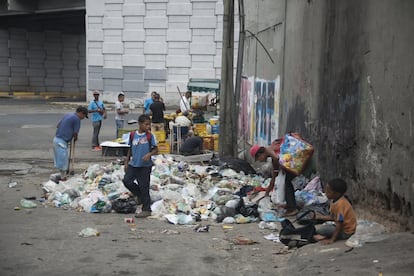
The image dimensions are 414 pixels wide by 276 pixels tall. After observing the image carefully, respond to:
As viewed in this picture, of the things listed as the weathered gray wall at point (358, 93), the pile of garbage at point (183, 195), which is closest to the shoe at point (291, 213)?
the pile of garbage at point (183, 195)

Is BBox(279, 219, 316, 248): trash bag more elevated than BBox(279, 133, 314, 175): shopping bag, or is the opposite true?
BBox(279, 133, 314, 175): shopping bag

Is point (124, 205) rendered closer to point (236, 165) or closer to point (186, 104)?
point (236, 165)

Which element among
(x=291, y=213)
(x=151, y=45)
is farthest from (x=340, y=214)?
(x=151, y=45)

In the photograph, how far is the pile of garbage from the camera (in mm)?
9227

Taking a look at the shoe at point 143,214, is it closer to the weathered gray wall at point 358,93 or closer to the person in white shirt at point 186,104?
the weathered gray wall at point 358,93

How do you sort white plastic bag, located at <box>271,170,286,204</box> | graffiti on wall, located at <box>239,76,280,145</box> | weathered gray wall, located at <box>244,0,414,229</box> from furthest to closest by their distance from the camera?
graffiti on wall, located at <box>239,76,280,145</box> → white plastic bag, located at <box>271,170,286,204</box> → weathered gray wall, located at <box>244,0,414,229</box>

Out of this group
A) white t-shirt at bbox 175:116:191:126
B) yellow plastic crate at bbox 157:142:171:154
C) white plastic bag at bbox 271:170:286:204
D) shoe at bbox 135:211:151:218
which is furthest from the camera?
white t-shirt at bbox 175:116:191:126

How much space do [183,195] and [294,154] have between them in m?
2.15

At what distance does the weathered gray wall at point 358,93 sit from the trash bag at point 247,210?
1233 millimetres

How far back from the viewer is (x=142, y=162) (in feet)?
30.4

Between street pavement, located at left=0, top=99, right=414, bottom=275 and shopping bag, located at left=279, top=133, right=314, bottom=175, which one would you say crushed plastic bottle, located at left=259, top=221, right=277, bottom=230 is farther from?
shopping bag, located at left=279, top=133, right=314, bottom=175

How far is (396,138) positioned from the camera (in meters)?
6.94

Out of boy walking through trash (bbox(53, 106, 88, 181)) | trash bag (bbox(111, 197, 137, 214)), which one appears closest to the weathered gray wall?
trash bag (bbox(111, 197, 137, 214))

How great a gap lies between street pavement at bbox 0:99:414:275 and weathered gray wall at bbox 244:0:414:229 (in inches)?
37.3
